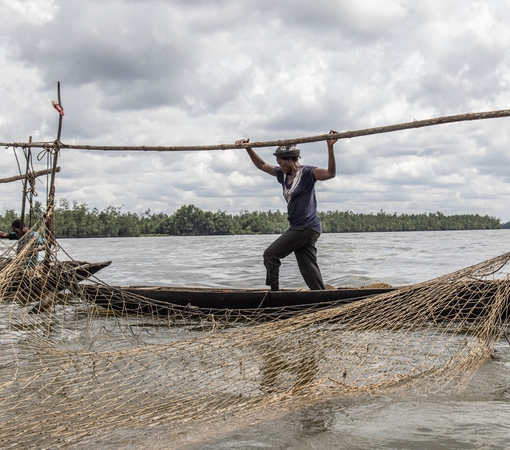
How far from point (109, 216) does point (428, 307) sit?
70.7 meters

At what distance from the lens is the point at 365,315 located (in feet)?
13.2

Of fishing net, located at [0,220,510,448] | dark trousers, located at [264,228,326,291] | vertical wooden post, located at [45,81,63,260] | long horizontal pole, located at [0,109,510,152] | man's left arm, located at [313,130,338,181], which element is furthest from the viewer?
dark trousers, located at [264,228,326,291]

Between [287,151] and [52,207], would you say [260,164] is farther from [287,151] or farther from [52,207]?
[52,207]

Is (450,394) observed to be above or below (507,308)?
below

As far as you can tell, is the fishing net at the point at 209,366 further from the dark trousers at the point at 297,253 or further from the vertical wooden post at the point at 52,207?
the dark trousers at the point at 297,253

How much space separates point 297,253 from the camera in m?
5.73

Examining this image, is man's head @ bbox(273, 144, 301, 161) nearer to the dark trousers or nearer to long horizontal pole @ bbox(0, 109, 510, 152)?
long horizontal pole @ bbox(0, 109, 510, 152)

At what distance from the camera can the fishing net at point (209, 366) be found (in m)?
2.76

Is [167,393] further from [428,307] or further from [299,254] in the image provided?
[299,254]

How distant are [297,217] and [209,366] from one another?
2485mm

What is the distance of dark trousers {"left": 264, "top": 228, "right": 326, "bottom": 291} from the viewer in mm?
5520

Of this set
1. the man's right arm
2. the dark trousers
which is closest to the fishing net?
the dark trousers

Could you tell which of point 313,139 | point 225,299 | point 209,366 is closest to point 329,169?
point 313,139

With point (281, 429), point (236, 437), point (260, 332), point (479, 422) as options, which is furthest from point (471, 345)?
point (236, 437)
